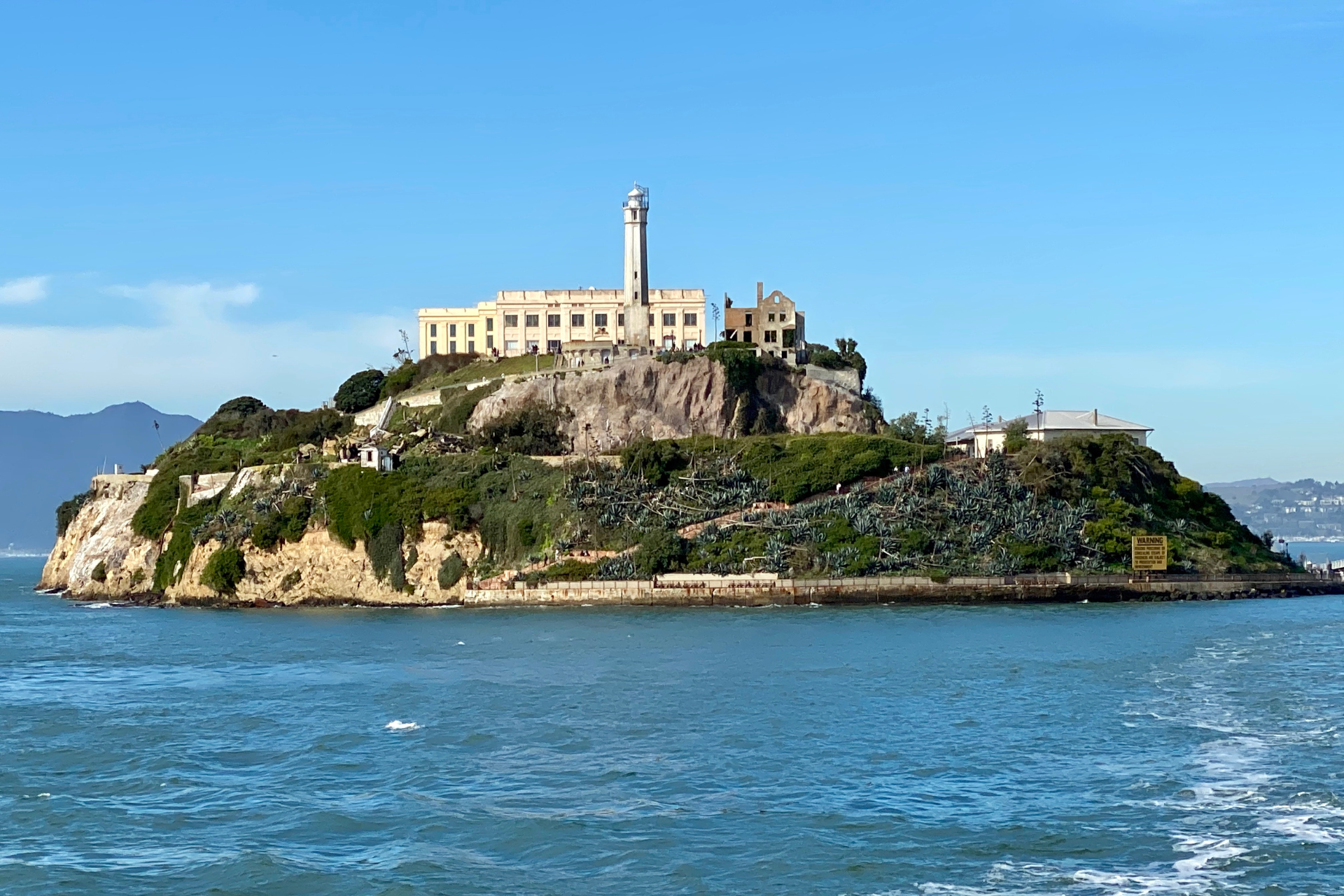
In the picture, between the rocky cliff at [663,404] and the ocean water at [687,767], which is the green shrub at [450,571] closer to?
the rocky cliff at [663,404]

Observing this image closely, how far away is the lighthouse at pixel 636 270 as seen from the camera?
3782 inches

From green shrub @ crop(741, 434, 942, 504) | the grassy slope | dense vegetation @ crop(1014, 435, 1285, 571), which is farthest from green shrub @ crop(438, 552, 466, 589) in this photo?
dense vegetation @ crop(1014, 435, 1285, 571)

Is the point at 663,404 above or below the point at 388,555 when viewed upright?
above

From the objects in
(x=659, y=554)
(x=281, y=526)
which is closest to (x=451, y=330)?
(x=281, y=526)

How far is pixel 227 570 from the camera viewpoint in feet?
245

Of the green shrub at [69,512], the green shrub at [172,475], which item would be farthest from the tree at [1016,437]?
the green shrub at [69,512]

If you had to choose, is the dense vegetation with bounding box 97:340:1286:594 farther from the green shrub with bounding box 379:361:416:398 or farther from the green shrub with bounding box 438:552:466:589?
the green shrub with bounding box 379:361:416:398

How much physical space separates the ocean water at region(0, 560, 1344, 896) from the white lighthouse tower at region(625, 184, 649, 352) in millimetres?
50034

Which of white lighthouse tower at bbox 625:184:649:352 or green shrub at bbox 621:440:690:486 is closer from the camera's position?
green shrub at bbox 621:440:690:486

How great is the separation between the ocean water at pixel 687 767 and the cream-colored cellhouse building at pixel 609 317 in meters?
50.0

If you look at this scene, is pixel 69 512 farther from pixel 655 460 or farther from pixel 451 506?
pixel 655 460

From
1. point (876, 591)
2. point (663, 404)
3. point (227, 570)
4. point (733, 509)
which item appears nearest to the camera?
point (876, 591)

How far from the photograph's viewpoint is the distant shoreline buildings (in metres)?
93.8

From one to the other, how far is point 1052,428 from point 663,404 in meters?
22.4
